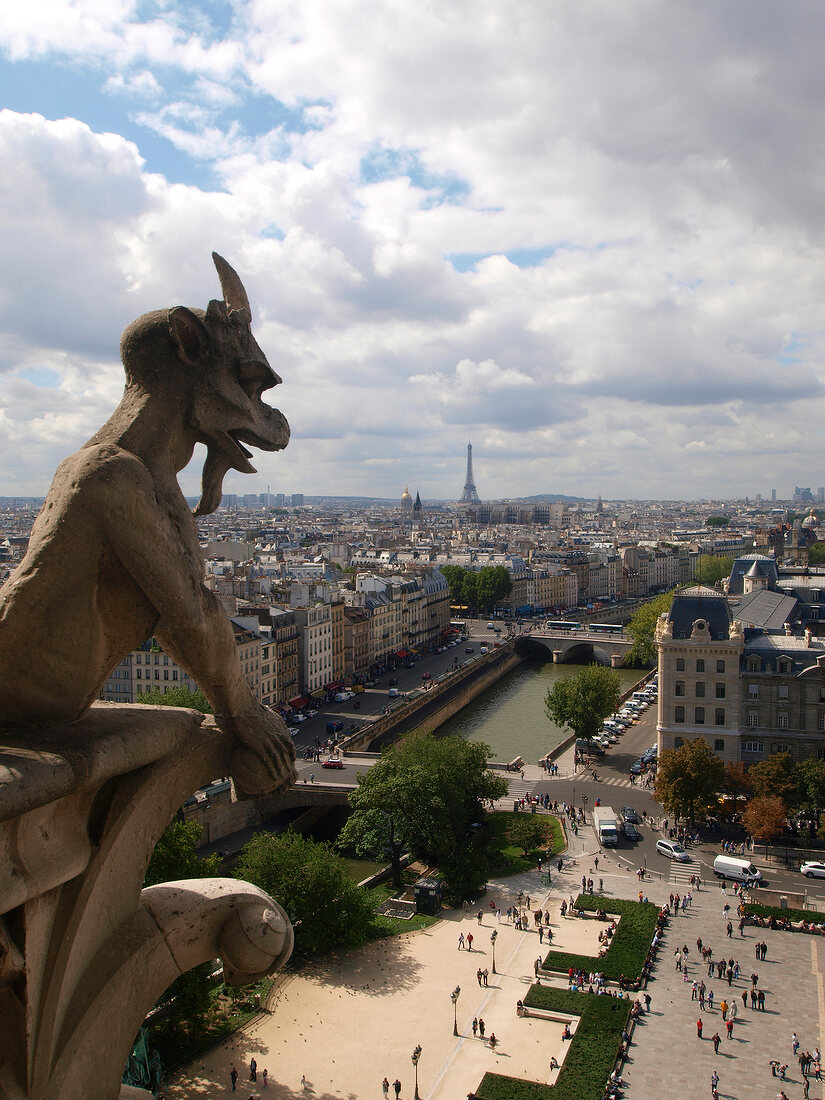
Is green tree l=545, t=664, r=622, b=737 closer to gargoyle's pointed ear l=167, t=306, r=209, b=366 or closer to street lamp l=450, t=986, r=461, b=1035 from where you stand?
street lamp l=450, t=986, r=461, b=1035

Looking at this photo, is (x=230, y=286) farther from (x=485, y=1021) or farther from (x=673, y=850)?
(x=673, y=850)

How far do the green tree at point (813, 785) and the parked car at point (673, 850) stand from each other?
5.63m

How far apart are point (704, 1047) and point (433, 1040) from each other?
6441mm

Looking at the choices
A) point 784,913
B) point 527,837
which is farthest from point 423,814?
point 784,913

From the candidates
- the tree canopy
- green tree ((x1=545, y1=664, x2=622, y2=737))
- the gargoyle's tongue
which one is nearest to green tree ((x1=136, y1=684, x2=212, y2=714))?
green tree ((x1=545, y1=664, x2=622, y2=737))

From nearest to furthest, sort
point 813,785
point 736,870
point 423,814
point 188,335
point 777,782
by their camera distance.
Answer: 1. point 188,335
2. point 736,870
3. point 423,814
4. point 813,785
5. point 777,782

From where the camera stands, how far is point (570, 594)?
121m

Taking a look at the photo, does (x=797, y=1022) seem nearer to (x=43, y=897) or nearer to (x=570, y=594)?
(x=43, y=897)

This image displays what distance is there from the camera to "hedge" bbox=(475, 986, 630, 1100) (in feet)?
64.3

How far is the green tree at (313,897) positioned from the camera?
27266 millimetres

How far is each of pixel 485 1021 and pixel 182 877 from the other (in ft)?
27.9

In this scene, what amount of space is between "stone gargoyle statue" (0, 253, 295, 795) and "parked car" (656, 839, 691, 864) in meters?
30.9

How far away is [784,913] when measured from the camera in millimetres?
29109

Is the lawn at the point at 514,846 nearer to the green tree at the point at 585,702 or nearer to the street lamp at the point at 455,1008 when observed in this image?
the street lamp at the point at 455,1008
